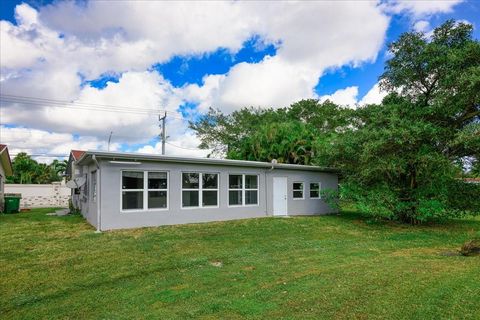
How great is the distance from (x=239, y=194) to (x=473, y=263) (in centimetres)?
868

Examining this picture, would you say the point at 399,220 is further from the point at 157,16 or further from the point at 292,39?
the point at 157,16

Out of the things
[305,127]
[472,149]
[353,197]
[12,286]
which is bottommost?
[12,286]

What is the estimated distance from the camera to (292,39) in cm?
1436

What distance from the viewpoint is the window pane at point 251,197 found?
44.4 feet

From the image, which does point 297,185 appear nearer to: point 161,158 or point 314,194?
point 314,194

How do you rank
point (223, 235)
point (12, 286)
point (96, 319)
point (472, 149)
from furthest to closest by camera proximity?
point (472, 149)
point (223, 235)
point (12, 286)
point (96, 319)

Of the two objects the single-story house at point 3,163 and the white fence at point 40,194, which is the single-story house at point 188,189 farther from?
the white fence at point 40,194

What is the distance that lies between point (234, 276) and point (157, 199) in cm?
649

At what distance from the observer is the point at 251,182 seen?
13.7 m

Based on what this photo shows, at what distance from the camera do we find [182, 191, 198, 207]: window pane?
38.7ft

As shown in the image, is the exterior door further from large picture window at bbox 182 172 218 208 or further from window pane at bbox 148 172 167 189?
window pane at bbox 148 172 167 189

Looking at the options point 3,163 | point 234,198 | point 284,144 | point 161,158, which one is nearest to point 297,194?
point 234,198

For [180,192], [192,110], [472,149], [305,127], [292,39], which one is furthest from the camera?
[192,110]

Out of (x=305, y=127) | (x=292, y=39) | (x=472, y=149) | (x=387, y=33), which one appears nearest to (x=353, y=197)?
(x=472, y=149)
